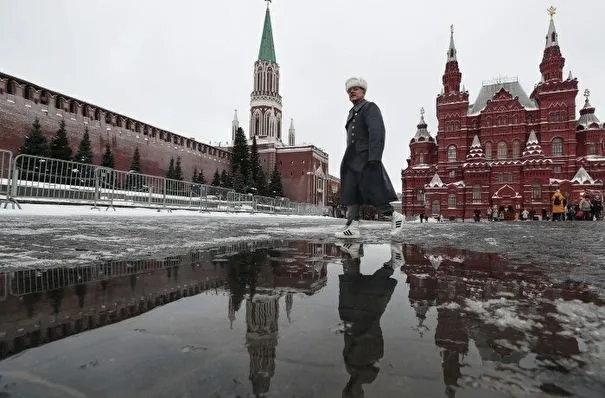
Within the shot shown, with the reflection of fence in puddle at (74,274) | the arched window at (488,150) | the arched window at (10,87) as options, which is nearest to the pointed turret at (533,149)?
the arched window at (488,150)

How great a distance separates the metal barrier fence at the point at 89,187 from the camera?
23.6 feet

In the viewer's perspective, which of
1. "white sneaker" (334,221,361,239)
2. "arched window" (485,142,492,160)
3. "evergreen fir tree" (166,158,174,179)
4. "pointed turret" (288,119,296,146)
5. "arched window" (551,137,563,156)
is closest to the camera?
"white sneaker" (334,221,361,239)

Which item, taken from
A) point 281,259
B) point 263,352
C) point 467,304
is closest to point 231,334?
point 263,352

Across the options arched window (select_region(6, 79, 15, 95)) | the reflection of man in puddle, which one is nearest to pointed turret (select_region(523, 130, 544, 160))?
the reflection of man in puddle

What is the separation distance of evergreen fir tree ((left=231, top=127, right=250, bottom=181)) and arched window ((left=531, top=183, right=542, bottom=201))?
3278 cm

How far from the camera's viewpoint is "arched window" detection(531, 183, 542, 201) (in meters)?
30.9

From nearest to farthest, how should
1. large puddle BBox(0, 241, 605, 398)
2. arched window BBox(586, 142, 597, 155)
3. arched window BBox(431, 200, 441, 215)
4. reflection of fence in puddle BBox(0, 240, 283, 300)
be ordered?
large puddle BBox(0, 241, 605, 398), reflection of fence in puddle BBox(0, 240, 283, 300), arched window BBox(586, 142, 597, 155), arched window BBox(431, 200, 441, 215)

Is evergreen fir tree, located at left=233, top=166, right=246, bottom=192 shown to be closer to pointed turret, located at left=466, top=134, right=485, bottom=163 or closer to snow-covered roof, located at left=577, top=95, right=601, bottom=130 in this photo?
pointed turret, located at left=466, top=134, right=485, bottom=163

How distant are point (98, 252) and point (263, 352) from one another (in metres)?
1.83

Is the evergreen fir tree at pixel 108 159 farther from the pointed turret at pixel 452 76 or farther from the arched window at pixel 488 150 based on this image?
the arched window at pixel 488 150

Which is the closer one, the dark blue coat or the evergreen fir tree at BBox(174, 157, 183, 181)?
the dark blue coat

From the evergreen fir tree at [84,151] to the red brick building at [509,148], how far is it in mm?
32031

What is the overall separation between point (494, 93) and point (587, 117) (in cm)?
871

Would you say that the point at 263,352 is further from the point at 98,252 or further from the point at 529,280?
the point at 98,252
